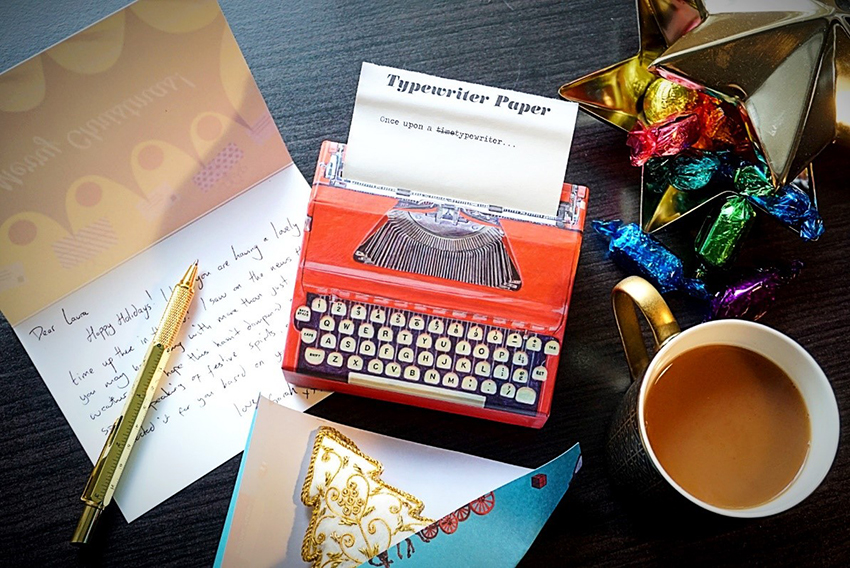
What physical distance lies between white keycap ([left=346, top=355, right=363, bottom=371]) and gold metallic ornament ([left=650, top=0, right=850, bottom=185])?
1.22 ft

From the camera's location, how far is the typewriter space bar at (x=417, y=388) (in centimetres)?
70

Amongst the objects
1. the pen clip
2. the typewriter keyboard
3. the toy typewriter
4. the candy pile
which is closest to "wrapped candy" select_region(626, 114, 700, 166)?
the candy pile

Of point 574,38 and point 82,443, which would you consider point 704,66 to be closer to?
point 574,38

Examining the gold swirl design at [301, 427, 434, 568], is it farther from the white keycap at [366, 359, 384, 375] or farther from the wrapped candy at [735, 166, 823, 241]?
the wrapped candy at [735, 166, 823, 241]

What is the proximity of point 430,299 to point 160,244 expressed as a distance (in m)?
0.28

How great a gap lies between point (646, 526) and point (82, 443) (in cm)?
54

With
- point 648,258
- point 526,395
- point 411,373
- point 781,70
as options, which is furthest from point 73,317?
point 781,70

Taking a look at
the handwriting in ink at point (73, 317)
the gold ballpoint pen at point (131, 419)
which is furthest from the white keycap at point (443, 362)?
the handwriting in ink at point (73, 317)

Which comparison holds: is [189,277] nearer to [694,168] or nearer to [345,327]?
[345,327]

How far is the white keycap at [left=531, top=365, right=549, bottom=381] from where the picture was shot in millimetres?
695

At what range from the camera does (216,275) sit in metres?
0.76

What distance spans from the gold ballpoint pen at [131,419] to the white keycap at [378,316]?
0.61ft

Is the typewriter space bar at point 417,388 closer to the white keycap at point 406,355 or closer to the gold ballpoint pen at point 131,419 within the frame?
the white keycap at point 406,355

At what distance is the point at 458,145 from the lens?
71cm
